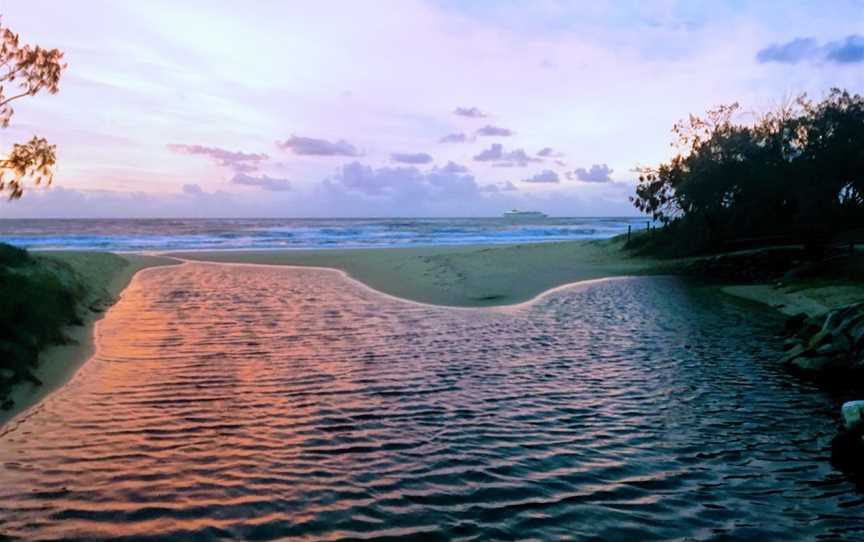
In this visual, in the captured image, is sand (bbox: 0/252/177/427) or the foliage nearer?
sand (bbox: 0/252/177/427)

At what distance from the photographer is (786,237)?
129 feet

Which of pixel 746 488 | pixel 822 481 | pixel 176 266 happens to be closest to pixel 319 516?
pixel 746 488

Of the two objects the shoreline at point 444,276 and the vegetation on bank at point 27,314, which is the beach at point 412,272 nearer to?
the shoreline at point 444,276

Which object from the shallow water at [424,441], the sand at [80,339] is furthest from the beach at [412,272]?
the shallow water at [424,441]

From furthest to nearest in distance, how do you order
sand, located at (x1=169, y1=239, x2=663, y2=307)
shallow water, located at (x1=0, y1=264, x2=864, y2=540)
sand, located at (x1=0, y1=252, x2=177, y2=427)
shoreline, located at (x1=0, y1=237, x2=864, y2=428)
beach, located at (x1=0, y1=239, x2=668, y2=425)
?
sand, located at (x1=169, y1=239, x2=663, y2=307), shoreline, located at (x1=0, y1=237, x2=864, y2=428), beach, located at (x1=0, y1=239, x2=668, y2=425), sand, located at (x1=0, y1=252, x2=177, y2=427), shallow water, located at (x1=0, y1=264, x2=864, y2=540)

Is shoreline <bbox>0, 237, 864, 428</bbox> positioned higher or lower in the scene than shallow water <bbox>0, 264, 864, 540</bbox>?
higher

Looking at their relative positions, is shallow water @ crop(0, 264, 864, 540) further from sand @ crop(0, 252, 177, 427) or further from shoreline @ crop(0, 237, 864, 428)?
shoreline @ crop(0, 237, 864, 428)

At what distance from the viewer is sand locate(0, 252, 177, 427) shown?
10578 millimetres

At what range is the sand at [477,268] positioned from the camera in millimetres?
25656

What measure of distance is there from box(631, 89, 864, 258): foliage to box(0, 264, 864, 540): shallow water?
77.6 feet

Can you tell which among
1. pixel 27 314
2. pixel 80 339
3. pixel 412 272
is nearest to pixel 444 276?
pixel 412 272

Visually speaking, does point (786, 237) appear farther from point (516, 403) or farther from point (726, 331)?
point (516, 403)

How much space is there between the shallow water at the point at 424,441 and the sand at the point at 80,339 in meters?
0.39

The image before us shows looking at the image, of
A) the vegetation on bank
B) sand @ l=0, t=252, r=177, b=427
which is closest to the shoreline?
sand @ l=0, t=252, r=177, b=427
